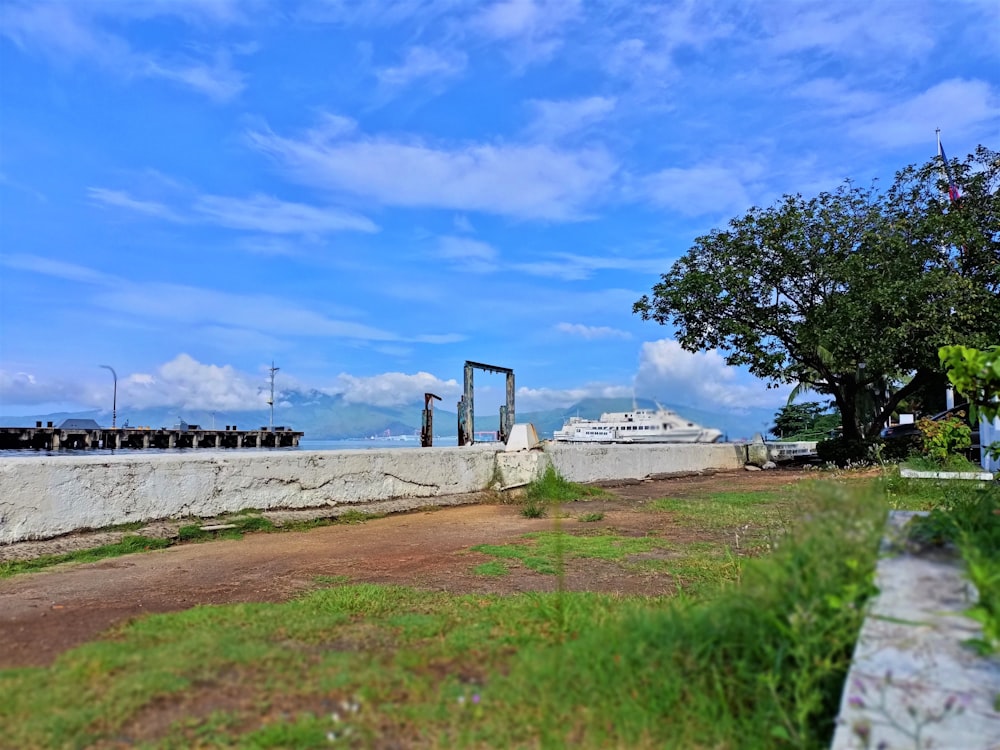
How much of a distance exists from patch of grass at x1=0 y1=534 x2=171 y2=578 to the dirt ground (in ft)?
0.35

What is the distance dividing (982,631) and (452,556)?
4.28m

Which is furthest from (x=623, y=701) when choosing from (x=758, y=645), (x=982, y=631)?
(x=982, y=631)

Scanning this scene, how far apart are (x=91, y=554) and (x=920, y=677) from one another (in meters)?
6.11

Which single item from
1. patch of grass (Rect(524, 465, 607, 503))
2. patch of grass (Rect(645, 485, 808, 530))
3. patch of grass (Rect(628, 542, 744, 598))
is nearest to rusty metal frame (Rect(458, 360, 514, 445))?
patch of grass (Rect(524, 465, 607, 503))

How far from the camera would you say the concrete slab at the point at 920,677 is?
1.92 metres

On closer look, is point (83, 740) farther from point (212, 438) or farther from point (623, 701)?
point (212, 438)

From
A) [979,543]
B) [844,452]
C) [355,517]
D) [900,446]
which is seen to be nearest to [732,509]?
[355,517]

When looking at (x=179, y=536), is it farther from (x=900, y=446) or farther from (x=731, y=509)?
(x=900, y=446)

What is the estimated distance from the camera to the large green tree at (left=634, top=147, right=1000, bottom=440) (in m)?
16.1

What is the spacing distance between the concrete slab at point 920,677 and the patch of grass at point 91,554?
18.6 feet

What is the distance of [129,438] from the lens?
6150cm

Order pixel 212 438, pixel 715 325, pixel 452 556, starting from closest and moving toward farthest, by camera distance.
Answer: pixel 452 556 < pixel 715 325 < pixel 212 438

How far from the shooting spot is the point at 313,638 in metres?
3.11

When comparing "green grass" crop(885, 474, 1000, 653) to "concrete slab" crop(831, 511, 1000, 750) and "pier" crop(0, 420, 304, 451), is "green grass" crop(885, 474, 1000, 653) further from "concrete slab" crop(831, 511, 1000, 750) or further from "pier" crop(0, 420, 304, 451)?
"pier" crop(0, 420, 304, 451)
